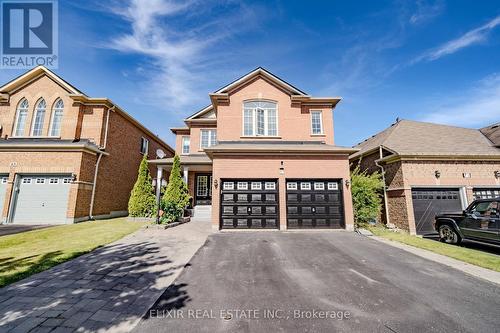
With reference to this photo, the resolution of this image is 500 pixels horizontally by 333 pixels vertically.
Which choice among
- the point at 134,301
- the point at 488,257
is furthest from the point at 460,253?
the point at 134,301

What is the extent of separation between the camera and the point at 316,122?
15.2 metres

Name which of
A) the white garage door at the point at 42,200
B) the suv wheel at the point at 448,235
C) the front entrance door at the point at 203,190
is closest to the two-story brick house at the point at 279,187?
the suv wheel at the point at 448,235

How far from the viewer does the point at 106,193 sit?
1578cm

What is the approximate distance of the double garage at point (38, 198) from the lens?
1271 cm

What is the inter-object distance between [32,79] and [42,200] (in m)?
10.7

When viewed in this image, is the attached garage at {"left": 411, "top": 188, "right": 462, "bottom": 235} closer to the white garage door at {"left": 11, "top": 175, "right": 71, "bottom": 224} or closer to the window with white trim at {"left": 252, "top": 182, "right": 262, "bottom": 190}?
the window with white trim at {"left": 252, "top": 182, "right": 262, "bottom": 190}

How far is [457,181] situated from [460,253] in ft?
25.5

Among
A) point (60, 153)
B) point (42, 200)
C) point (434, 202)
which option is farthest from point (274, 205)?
point (42, 200)

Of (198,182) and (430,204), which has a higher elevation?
(198,182)

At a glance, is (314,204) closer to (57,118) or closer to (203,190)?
(203,190)

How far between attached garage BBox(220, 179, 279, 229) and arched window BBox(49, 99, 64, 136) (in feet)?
48.0

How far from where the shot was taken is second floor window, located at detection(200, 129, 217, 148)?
18562mm

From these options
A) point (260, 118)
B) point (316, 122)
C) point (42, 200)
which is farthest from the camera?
point (316, 122)

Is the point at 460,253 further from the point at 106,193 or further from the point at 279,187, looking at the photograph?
the point at 106,193
